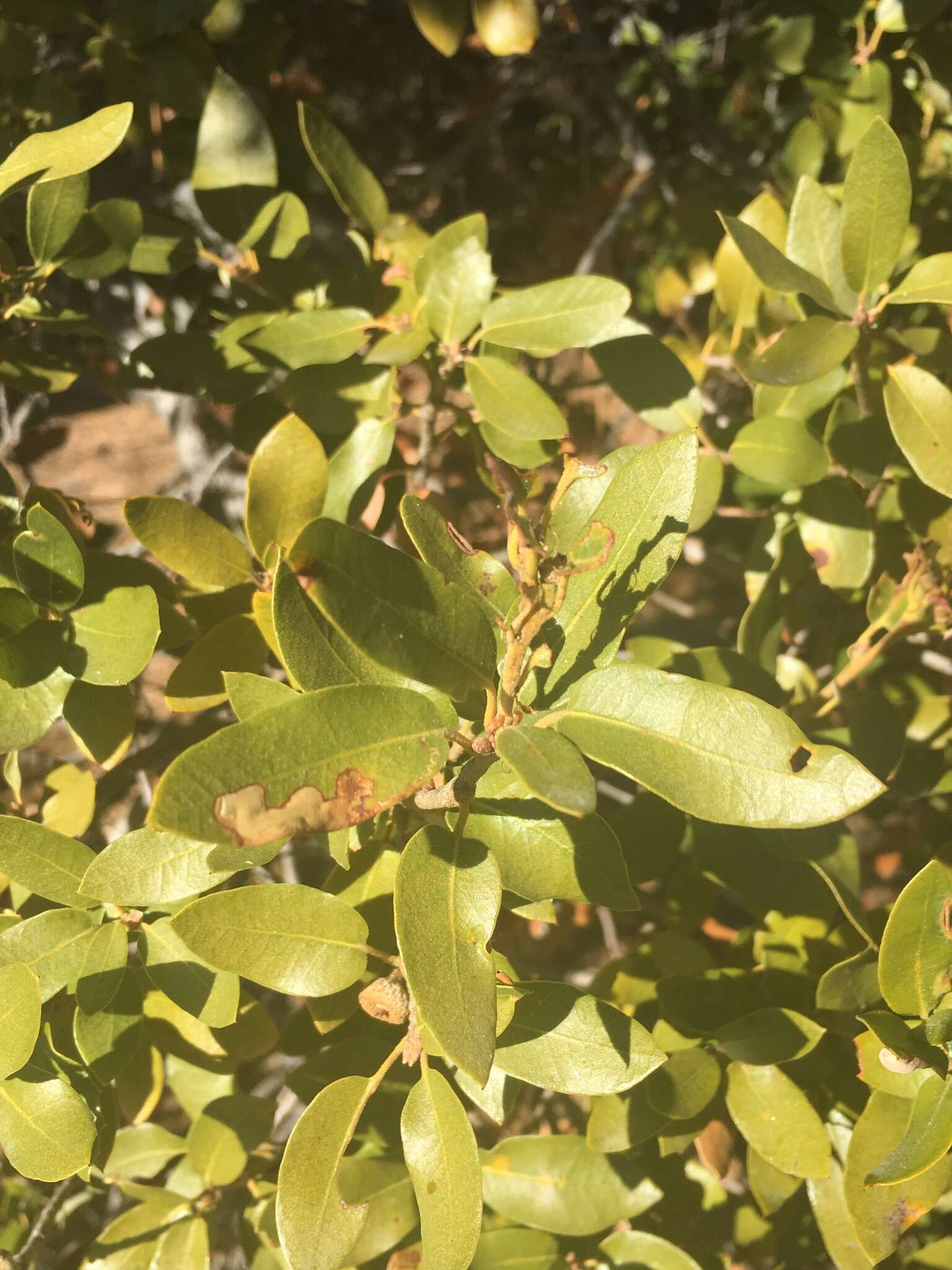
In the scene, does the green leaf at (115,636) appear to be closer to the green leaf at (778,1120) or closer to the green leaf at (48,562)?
the green leaf at (48,562)

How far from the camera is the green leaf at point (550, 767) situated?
57 cm

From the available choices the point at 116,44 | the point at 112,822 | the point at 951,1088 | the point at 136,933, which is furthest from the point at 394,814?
the point at 116,44

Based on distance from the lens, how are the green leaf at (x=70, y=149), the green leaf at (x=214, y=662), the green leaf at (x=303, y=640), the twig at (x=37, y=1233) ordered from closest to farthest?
1. the green leaf at (x=303, y=640)
2. the green leaf at (x=70, y=149)
3. the green leaf at (x=214, y=662)
4. the twig at (x=37, y=1233)

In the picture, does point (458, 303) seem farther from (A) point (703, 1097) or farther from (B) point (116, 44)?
(A) point (703, 1097)

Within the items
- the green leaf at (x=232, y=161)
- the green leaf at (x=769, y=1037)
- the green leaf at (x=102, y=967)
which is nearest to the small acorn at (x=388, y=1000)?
the green leaf at (x=102, y=967)

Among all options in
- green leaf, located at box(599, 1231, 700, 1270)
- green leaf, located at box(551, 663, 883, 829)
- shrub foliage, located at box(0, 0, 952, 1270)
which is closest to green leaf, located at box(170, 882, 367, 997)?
shrub foliage, located at box(0, 0, 952, 1270)

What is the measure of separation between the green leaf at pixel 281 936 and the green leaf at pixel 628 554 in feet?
0.95

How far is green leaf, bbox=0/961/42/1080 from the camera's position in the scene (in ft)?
2.68

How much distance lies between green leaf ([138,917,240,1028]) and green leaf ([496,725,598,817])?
1.51ft

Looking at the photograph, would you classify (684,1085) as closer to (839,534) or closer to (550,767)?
(550,767)

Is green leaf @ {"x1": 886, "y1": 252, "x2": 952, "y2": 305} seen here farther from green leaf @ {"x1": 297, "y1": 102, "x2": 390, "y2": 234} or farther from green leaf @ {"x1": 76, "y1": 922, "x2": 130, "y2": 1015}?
green leaf @ {"x1": 76, "y1": 922, "x2": 130, "y2": 1015}

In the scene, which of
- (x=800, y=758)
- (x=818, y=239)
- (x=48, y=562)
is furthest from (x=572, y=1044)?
(x=818, y=239)

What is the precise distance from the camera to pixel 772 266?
41.5 inches

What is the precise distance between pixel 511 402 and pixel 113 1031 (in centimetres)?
83
